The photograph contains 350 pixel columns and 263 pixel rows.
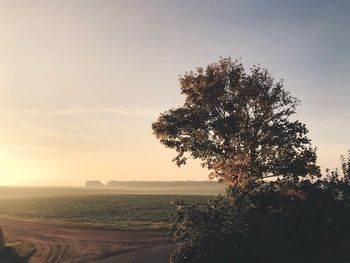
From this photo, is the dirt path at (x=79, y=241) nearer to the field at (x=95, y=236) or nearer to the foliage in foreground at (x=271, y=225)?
the field at (x=95, y=236)

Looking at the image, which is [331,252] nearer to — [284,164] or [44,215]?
[284,164]

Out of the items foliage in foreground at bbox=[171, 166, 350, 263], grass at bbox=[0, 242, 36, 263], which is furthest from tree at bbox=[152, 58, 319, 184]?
grass at bbox=[0, 242, 36, 263]

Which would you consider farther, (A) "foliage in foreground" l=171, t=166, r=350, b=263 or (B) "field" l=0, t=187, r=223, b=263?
(B) "field" l=0, t=187, r=223, b=263

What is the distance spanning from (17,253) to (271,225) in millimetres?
23345

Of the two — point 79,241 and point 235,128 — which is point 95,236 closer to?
point 79,241

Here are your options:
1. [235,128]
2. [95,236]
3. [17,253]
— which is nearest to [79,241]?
[95,236]

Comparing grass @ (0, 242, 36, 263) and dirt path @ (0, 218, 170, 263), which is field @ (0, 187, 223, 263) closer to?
dirt path @ (0, 218, 170, 263)

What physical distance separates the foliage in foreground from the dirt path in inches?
451

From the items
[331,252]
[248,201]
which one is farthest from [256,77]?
[331,252]

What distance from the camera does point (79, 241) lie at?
124 ft

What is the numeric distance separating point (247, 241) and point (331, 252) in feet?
13.6

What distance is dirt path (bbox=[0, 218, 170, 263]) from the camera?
106 feet

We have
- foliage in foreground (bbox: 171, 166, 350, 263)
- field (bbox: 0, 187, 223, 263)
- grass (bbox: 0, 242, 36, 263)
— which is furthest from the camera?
field (bbox: 0, 187, 223, 263)

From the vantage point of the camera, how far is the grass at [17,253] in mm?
31356
